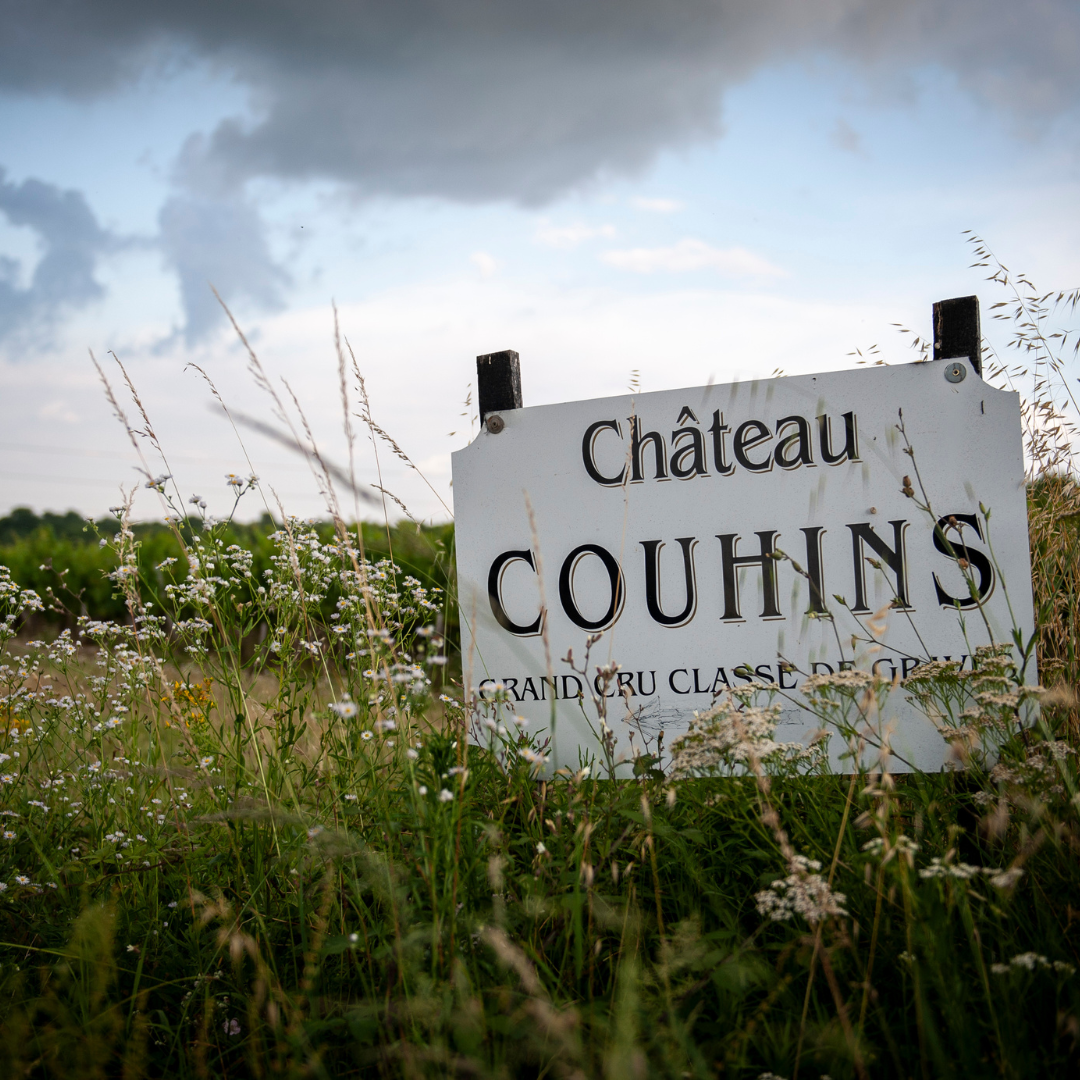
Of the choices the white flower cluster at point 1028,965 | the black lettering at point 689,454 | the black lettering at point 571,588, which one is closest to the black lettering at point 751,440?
the black lettering at point 689,454

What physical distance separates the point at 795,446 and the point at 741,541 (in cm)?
41

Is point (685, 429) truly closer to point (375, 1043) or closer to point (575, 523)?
point (575, 523)

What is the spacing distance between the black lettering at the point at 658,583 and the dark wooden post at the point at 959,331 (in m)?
1.14

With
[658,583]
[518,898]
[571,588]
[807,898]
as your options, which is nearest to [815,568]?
[658,583]

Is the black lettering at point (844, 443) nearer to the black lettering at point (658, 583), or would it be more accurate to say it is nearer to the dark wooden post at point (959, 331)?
the dark wooden post at point (959, 331)

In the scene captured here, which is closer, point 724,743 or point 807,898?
point 807,898

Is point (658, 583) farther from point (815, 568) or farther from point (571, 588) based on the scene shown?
point (815, 568)

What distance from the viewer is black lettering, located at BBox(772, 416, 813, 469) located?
9.09 feet

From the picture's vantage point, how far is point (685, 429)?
2.86 meters

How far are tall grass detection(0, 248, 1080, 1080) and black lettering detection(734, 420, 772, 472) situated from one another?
2.83 feet

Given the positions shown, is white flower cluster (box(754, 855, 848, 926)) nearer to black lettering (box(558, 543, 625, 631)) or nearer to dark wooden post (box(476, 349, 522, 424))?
black lettering (box(558, 543, 625, 631))

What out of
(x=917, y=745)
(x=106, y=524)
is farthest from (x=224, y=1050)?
(x=106, y=524)

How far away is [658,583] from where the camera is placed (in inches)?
111

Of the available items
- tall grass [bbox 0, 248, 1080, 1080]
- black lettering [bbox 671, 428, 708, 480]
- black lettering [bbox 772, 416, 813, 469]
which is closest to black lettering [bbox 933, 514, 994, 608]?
tall grass [bbox 0, 248, 1080, 1080]
